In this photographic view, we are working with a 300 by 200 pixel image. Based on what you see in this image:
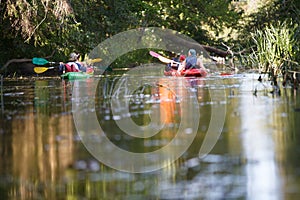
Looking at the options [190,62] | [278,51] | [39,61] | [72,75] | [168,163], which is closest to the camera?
[168,163]

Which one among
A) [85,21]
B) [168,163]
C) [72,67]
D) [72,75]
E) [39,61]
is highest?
[85,21]

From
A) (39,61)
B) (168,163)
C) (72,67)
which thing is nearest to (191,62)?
(72,67)

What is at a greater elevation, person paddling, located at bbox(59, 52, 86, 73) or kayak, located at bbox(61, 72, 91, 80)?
person paddling, located at bbox(59, 52, 86, 73)

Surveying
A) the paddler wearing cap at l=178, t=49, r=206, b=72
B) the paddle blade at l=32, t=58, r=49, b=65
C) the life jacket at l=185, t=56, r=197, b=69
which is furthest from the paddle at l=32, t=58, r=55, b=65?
the life jacket at l=185, t=56, r=197, b=69

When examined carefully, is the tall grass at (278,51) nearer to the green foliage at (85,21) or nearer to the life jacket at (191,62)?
the life jacket at (191,62)

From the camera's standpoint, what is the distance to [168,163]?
242 inches

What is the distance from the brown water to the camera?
5.00 m

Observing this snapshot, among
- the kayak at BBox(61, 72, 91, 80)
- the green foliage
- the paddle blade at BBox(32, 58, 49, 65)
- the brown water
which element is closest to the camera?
the brown water

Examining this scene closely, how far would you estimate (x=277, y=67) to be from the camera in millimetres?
15375

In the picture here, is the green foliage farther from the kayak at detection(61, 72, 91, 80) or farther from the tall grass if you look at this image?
the tall grass

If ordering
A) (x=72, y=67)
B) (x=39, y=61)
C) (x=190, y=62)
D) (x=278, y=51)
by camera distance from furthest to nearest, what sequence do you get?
(x=39, y=61) < (x=72, y=67) < (x=190, y=62) < (x=278, y=51)

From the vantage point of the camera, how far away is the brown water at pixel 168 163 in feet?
16.4

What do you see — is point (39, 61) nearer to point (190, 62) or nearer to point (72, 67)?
point (72, 67)

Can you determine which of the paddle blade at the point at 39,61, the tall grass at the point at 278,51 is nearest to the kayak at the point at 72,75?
the paddle blade at the point at 39,61
